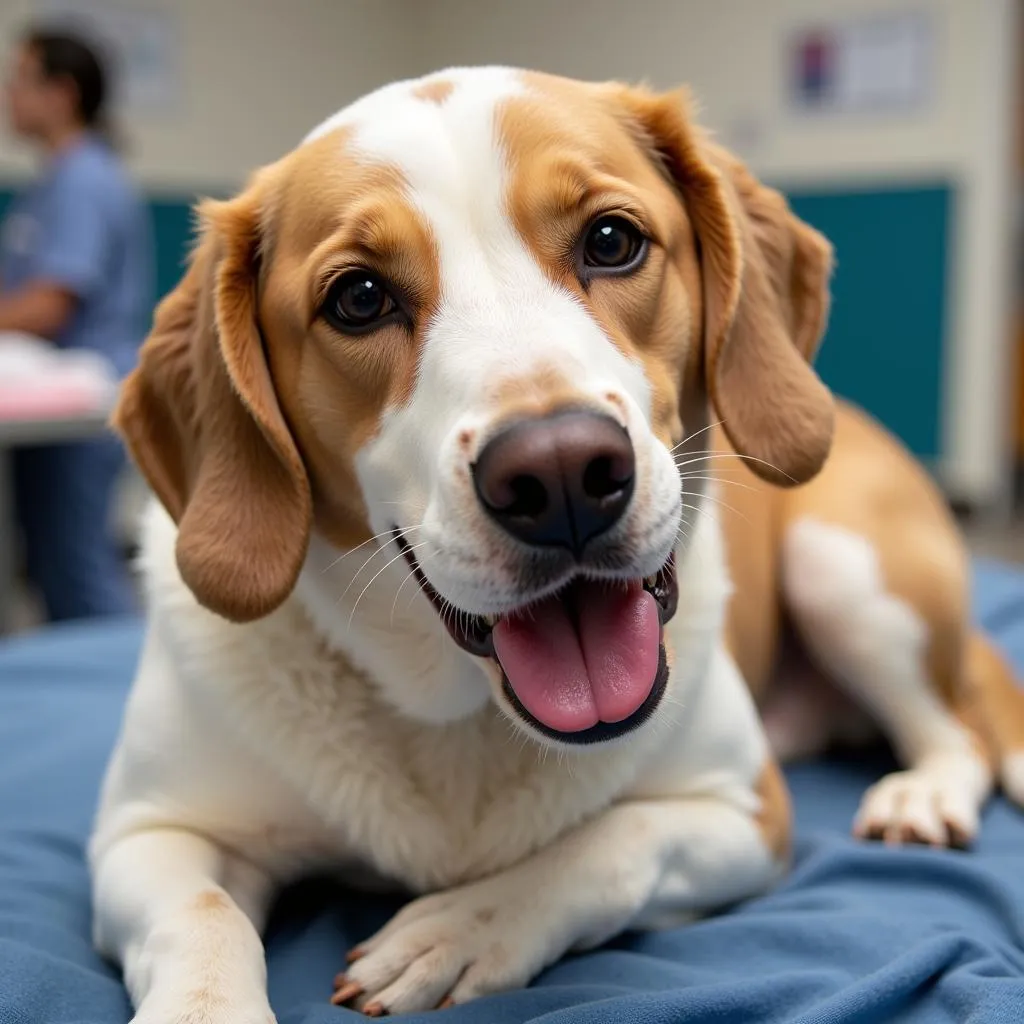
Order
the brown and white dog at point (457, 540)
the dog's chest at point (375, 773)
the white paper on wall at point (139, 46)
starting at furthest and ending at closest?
1. the white paper on wall at point (139, 46)
2. the dog's chest at point (375, 773)
3. the brown and white dog at point (457, 540)

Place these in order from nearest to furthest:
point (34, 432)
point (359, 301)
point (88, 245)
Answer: point (359, 301) < point (34, 432) < point (88, 245)

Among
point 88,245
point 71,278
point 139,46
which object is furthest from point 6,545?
point 139,46

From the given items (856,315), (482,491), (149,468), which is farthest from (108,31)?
(482,491)

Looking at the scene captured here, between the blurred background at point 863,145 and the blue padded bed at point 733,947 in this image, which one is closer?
the blue padded bed at point 733,947

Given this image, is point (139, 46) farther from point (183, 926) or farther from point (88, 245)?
point (183, 926)

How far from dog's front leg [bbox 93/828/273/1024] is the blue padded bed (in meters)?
A: 0.06

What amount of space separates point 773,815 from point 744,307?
63 cm

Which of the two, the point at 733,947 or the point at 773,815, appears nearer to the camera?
the point at 733,947

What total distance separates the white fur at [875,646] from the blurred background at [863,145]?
4.18 m

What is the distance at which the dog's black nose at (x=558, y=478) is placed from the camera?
95 cm

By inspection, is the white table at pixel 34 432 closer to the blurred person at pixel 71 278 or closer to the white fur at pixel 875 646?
the blurred person at pixel 71 278

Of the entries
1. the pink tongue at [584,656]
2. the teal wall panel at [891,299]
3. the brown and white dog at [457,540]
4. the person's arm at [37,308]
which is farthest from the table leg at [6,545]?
the teal wall panel at [891,299]

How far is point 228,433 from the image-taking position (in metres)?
1.32

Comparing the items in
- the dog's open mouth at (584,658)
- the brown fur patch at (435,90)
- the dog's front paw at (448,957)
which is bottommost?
the dog's front paw at (448,957)
